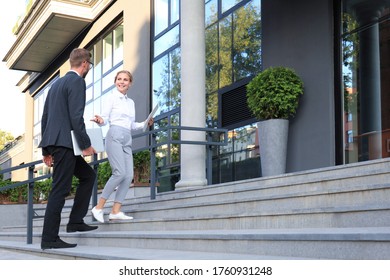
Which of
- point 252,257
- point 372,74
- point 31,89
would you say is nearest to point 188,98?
point 372,74

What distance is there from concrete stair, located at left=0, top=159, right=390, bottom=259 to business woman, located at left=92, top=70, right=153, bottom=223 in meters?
0.32

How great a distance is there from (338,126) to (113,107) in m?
3.96

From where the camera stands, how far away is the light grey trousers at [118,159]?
230 inches

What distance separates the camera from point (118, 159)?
19.2 ft

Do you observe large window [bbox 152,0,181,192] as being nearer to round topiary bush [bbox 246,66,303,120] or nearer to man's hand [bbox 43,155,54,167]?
round topiary bush [bbox 246,66,303,120]

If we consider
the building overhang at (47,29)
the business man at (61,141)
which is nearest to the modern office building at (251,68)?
the building overhang at (47,29)

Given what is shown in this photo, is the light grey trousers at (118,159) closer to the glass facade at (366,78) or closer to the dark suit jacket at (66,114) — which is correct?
the dark suit jacket at (66,114)

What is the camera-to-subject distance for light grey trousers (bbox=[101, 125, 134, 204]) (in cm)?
585

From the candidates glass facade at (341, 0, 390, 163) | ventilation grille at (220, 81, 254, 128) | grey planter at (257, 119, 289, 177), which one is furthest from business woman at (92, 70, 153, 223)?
ventilation grille at (220, 81, 254, 128)

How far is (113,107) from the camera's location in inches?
237

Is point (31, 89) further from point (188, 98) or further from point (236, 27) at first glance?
point (188, 98)

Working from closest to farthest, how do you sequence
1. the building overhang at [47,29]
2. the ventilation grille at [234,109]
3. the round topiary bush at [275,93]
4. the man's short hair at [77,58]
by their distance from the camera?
the man's short hair at [77,58] < the round topiary bush at [275,93] < the ventilation grille at [234,109] < the building overhang at [47,29]

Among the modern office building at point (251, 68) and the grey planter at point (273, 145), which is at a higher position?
the modern office building at point (251, 68)

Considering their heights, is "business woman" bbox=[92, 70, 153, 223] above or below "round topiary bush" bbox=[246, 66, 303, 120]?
below
